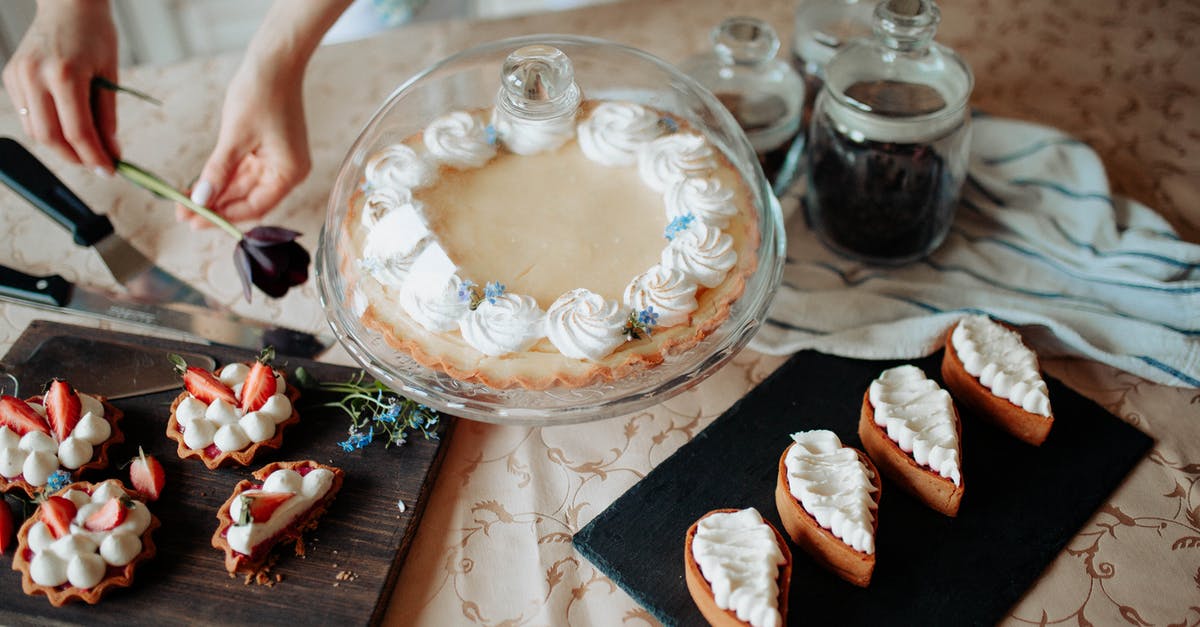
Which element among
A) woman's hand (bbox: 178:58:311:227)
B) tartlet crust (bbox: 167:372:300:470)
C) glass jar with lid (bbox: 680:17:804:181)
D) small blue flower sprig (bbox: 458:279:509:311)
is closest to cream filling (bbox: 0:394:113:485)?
tartlet crust (bbox: 167:372:300:470)

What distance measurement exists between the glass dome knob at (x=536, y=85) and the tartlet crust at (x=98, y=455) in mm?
894

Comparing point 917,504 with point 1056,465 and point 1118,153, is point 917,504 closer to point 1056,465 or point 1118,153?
point 1056,465

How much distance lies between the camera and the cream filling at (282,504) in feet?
4.62

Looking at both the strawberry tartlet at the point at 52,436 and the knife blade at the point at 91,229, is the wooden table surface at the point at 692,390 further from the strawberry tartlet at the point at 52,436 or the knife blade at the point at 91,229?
the strawberry tartlet at the point at 52,436

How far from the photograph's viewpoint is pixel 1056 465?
5.36 feet

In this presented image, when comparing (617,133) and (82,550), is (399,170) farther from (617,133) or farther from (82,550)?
(82,550)

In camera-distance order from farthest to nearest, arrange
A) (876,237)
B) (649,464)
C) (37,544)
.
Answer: (876,237) → (649,464) → (37,544)

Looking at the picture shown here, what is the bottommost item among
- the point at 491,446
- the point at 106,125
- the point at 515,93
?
the point at 491,446

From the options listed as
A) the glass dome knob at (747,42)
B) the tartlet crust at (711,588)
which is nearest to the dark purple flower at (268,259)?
the tartlet crust at (711,588)

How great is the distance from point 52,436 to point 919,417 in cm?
150

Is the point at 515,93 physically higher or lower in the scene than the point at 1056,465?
higher

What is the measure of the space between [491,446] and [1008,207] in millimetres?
1335

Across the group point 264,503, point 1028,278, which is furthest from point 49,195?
point 1028,278

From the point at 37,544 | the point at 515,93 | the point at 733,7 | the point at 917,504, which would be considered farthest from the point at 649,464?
the point at 733,7
